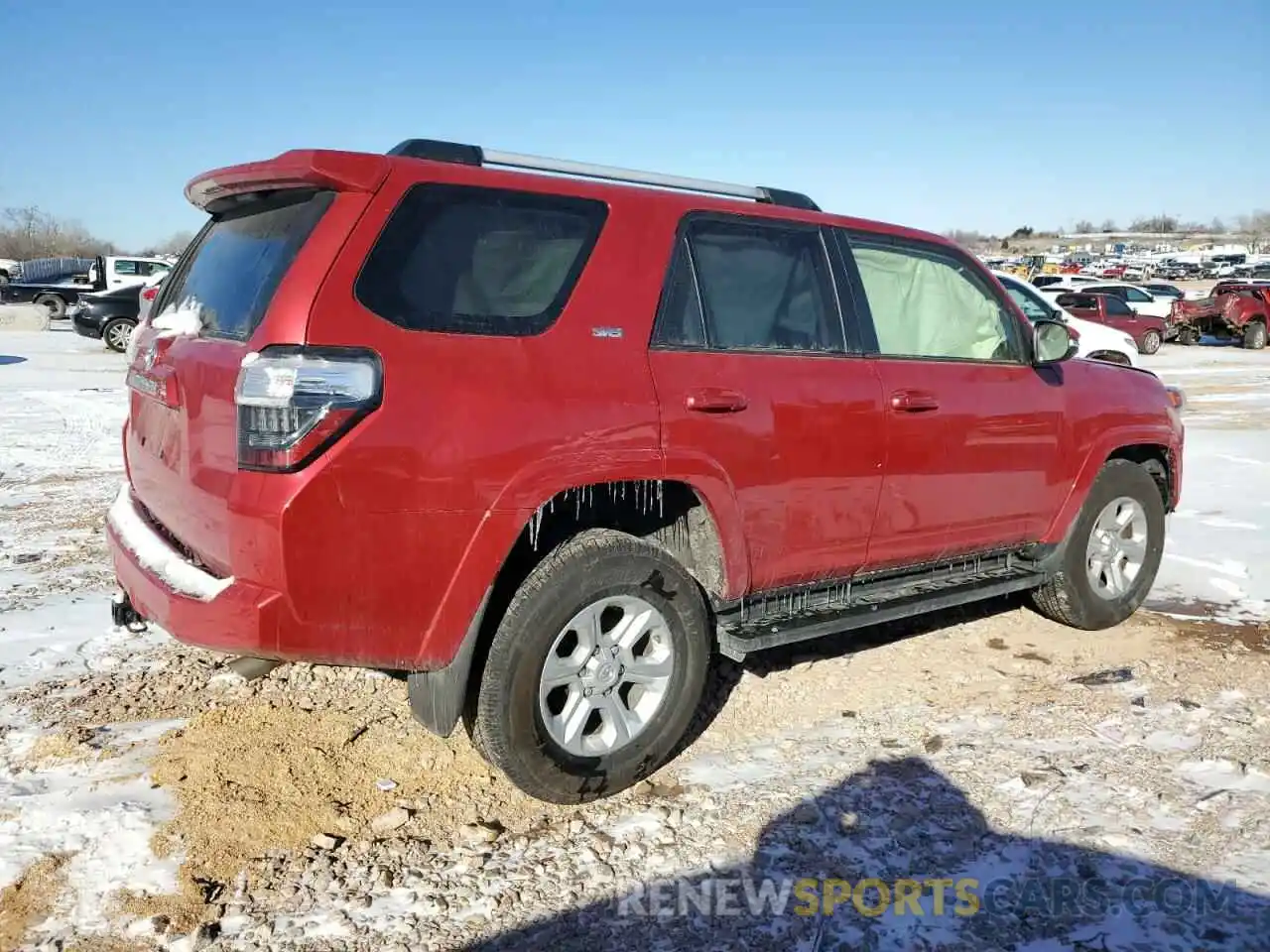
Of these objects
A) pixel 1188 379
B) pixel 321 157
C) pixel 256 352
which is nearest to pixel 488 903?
pixel 256 352

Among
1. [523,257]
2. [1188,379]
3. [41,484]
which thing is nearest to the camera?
[523,257]

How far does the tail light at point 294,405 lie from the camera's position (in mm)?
2510

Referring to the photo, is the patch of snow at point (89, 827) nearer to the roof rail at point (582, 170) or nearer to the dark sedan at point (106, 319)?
the roof rail at point (582, 170)

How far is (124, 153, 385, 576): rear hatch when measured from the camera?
8.61 feet

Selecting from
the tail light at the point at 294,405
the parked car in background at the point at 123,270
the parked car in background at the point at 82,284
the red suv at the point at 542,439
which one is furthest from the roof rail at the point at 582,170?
the parked car in background at the point at 123,270

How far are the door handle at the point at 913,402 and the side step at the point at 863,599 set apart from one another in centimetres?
68

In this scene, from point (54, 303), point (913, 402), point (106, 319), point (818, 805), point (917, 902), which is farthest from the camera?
point (54, 303)

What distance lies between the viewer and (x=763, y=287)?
3574 millimetres

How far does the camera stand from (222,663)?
4.11m

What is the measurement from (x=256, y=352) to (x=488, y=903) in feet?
5.23

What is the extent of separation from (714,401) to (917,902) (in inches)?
62.8

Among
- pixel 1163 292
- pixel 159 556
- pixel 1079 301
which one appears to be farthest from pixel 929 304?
pixel 1163 292

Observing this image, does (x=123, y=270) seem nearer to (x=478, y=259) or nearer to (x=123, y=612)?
(x=123, y=612)

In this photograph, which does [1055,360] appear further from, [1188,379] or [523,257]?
[1188,379]
